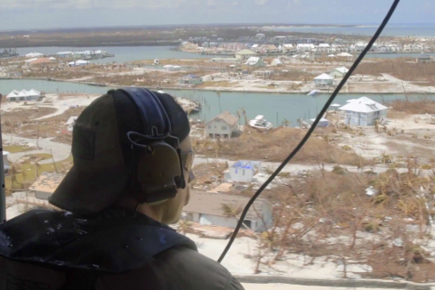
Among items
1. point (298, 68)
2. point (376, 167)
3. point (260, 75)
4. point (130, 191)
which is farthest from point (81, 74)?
point (130, 191)

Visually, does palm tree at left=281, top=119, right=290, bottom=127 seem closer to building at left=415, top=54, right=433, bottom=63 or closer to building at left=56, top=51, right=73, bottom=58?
building at left=415, top=54, right=433, bottom=63

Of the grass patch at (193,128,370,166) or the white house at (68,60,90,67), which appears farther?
the white house at (68,60,90,67)

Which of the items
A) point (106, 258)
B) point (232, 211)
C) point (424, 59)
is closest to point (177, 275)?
point (106, 258)

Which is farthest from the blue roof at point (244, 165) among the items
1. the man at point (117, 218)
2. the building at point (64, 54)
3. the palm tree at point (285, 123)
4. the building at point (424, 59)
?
the building at point (424, 59)

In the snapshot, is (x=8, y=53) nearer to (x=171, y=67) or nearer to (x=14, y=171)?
(x=14, y=171)

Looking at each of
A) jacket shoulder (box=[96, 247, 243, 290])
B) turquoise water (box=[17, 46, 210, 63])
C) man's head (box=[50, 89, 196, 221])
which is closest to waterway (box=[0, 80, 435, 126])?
turquoise water (box=[17, 46, 210, 63])

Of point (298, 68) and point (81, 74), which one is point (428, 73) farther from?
point (81, 74)
